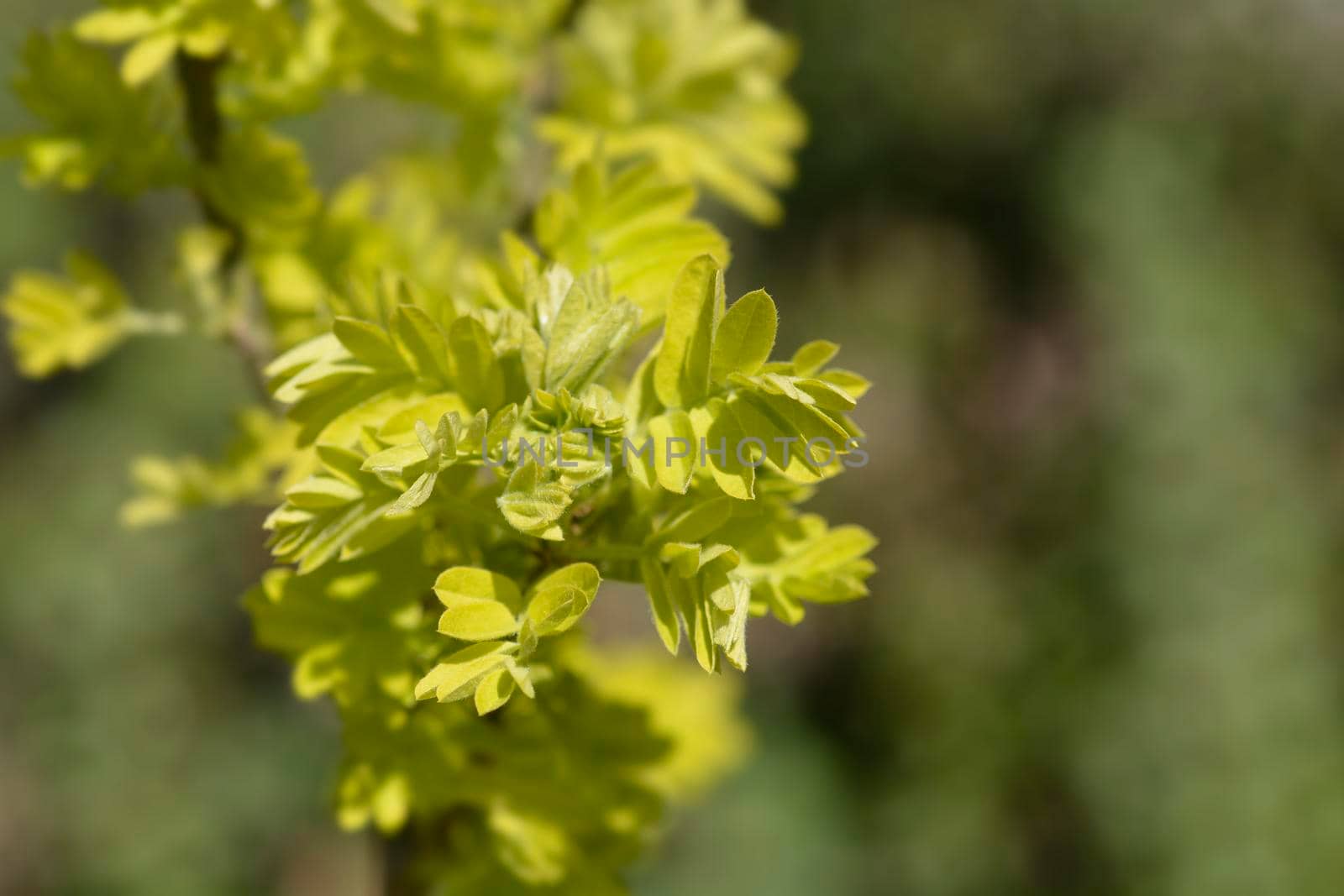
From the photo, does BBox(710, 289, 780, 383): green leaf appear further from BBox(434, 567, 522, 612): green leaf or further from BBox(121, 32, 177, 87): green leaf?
BBox(121, 32, 177, 87): green leaf

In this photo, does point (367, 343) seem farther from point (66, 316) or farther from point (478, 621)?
point (66, 316)

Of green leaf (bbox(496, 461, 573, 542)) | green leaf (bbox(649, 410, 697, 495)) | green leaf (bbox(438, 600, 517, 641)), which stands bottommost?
green leaf (bbox(438, 600, 517, 641))

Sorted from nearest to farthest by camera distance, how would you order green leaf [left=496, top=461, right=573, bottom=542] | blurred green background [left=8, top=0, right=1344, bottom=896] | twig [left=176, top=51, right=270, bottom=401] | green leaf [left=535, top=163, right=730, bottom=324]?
green leaf [left=496, top=461, right=573, bottom=542] < green leaf [left=535, top=163, right=730, bottom=324] < twig [left=176, top=51, right=270, bottom=401] < blurred green background [left=8, top=0, right=1344, bottom=896]

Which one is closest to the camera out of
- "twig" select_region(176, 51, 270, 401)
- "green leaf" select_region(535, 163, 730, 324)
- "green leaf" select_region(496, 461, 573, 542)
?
"green leaf" select_region(496, 461, 573, 542)

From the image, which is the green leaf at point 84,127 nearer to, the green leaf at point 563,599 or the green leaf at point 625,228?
the green leaf at point 625,228

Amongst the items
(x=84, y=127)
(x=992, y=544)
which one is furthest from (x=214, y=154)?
(x=992, y=544)

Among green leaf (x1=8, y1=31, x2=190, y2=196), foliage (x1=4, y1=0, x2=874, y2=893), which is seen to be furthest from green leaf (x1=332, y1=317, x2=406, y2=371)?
green leaf (x1=8, y1=31, x2=190, y2=196)

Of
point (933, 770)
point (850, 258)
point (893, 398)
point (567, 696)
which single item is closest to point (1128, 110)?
point (850, 258)
